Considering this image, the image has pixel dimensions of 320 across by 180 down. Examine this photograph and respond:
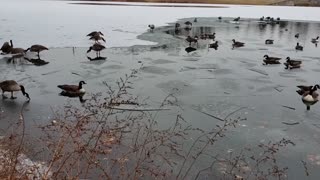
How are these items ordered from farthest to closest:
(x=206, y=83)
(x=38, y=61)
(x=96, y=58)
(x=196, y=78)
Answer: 1. (x=96, y=58)
2. (x=38, y=61)
3. (x=196, y=78)
4. (x=206, y=83)

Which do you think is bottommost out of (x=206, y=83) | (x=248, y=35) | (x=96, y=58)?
(x=206, y=83)

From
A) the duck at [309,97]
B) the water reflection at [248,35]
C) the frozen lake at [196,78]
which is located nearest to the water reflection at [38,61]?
the frozen lake at [196,78]

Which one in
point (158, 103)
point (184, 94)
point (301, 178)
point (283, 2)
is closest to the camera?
point (301, 178)

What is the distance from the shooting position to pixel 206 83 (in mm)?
11172

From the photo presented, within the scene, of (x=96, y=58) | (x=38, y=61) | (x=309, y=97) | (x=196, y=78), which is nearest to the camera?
(x=309, y=97)

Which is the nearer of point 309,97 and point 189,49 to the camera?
point 309,97

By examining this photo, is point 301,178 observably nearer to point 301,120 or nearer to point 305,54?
point 301,120

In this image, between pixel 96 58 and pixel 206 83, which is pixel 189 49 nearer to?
pixel 96 58

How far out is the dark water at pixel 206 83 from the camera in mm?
7438

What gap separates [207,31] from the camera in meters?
26.7

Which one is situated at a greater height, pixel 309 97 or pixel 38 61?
pixel 38 61

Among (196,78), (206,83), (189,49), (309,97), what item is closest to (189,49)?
(189,49)

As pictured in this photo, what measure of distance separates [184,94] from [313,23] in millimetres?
27908

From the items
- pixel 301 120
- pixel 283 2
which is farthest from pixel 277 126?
pixel 283 2
